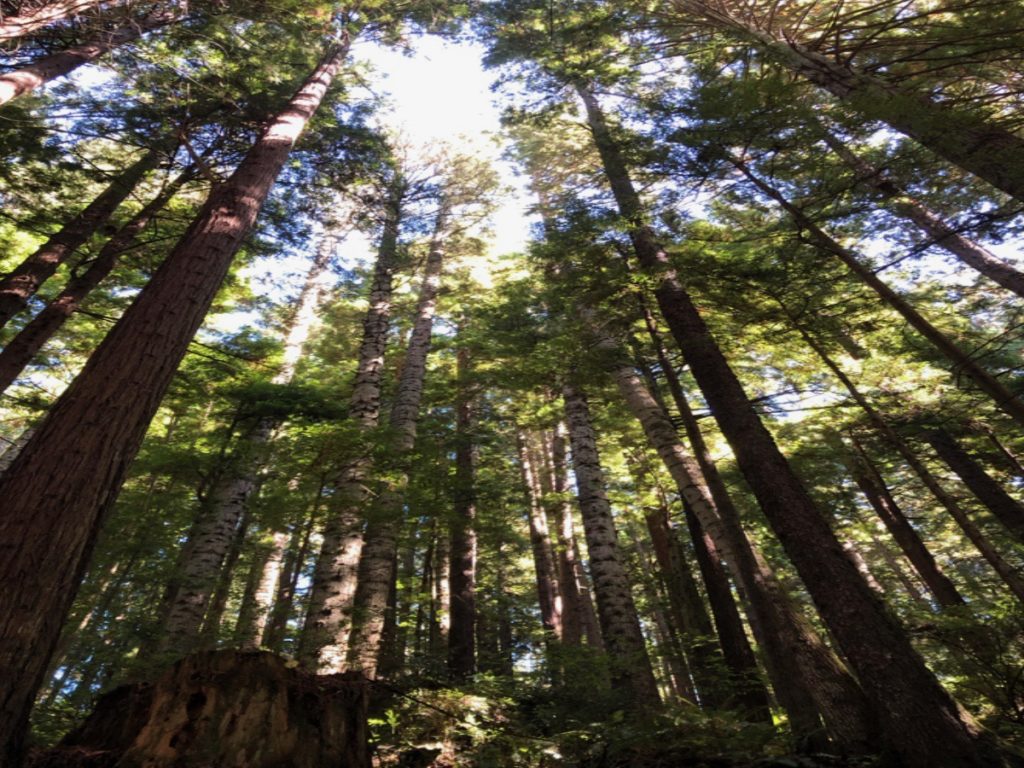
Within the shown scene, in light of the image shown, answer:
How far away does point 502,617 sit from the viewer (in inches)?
672

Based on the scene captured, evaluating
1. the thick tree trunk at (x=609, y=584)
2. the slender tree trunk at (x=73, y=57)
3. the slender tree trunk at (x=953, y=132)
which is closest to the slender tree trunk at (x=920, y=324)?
the slender tree trunk at (x=953, y=132)

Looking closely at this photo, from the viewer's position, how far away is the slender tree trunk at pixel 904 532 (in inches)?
468

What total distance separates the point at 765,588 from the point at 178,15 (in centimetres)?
1293

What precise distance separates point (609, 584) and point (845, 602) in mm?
4374

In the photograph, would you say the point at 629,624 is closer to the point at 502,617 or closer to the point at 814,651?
the point at 814,651

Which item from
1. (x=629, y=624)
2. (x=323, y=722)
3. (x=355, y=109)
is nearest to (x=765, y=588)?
(x=629, y=624)

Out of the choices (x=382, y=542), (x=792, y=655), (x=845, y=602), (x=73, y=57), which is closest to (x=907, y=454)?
(x=792, y=655)

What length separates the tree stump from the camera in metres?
3.10

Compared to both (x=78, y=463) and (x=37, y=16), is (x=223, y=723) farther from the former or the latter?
(x=37, y=16)

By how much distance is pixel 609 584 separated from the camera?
28.6ft

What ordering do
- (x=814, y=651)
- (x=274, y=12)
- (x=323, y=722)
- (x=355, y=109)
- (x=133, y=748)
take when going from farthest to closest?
(x=355, y=109), (x=274, y=12), (x=814, y=651), (x=323, y=722), (x=133, y=748)

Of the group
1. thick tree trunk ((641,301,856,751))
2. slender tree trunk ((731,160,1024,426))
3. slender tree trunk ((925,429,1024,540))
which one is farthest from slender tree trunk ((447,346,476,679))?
slender tree trunk ((925,429,1024,540))

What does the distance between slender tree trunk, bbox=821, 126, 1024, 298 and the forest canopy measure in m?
0.14

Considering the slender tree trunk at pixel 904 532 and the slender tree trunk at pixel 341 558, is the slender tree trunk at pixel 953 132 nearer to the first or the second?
the slender tree trunk at pixel 904 532
